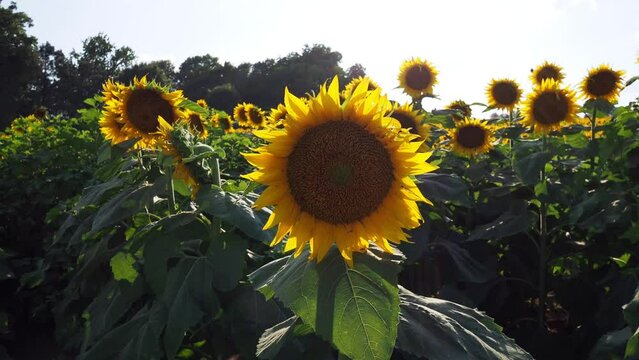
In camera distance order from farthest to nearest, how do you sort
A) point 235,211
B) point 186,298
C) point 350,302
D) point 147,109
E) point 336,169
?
point 147,109, point 186,298, point 235,211, point 336,169, point 350,302

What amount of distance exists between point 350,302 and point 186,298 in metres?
0.94

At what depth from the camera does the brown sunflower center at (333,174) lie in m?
1.57

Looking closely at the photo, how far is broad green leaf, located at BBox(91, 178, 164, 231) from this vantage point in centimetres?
236

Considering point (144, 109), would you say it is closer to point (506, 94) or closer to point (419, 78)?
point (419, 78)

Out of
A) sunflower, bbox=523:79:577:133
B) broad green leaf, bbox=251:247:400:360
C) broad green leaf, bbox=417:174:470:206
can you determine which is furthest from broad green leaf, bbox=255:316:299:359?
sunflower, bbox=523:79:577:133

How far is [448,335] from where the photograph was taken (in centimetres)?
142

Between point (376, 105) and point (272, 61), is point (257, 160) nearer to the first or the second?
point (376, 105)

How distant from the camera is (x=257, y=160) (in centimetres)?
159

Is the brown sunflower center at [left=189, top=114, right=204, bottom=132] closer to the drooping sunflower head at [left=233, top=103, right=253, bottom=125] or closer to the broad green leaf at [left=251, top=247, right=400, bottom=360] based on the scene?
the broad green leaf at [left=251, top=247, right=400, bottom=360]

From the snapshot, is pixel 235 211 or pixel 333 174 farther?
pixel 235 211

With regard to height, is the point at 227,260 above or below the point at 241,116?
above

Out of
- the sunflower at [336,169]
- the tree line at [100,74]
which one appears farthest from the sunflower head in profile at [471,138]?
the tree line at [100,74]

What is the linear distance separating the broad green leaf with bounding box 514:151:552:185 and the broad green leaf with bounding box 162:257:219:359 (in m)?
2.14

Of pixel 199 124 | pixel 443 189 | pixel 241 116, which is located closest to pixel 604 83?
pixel 199 124
